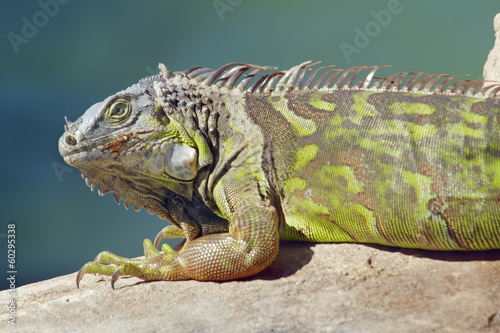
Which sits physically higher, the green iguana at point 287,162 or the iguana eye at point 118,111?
the iguana eye at point 118,111

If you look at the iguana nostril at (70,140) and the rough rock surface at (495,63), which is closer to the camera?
the iguana nostril at (70,140)

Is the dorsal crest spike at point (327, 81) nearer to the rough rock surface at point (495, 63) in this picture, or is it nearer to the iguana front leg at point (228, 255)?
the iguana front leg at point (228, 255)

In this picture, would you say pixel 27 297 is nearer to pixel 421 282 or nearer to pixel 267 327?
pixel 267 327

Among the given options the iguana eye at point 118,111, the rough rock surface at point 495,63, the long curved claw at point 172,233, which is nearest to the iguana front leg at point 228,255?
the long curved claw at point 172,233

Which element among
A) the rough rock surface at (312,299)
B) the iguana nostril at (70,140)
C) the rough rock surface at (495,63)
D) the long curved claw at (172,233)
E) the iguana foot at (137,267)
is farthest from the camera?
the rough rock surface at (495,63)

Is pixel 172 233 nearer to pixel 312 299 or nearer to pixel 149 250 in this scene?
pixel 149 250

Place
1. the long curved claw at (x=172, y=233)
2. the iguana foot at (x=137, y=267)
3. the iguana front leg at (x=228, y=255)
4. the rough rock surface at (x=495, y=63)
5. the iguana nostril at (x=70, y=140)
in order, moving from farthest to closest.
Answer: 1. the rough rock surface at (x=495, y=63)
2. the long curved claw at (x=172, y=233)
3. the iguana nostril at (x=70, y=140)
4. the iguana foot at (x=137, y=267)
5. the iguana front leg at (x=228, y=255)

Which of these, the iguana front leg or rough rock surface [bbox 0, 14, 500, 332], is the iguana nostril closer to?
the iguana front leg

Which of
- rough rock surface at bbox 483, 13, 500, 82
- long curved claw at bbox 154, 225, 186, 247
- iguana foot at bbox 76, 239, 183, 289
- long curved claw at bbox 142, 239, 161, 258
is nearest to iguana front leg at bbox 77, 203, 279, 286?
iguana foot at bbox 76, 239, 183, 289
